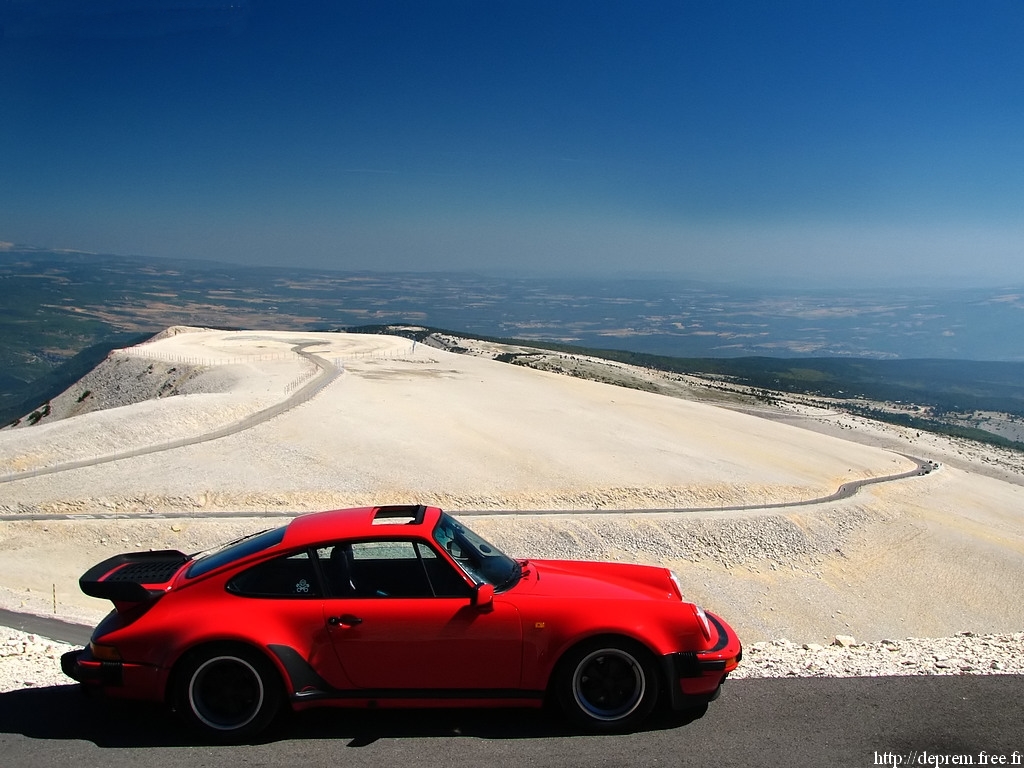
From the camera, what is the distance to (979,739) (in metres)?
5.64

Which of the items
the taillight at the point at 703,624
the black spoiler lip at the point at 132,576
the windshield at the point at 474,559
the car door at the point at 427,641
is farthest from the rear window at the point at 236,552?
the taillight at the point at 703,624

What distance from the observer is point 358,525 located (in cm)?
595

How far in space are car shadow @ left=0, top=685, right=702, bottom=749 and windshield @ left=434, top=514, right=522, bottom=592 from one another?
1.04 metres

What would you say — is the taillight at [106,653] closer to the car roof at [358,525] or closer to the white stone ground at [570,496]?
the car roof at [358,525]

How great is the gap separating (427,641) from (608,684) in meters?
1.42

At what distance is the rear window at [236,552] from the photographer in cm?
589

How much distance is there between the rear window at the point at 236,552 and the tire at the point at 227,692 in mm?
652

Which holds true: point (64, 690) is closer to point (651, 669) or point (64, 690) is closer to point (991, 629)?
point (651, 669)

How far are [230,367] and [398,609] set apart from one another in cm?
4515

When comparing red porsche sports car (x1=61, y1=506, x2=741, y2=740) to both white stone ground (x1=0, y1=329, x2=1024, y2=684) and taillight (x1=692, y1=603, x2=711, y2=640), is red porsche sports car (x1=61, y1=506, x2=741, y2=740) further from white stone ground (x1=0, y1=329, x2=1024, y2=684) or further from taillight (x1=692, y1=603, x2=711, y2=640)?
white stone ground (x1=0, y1=329, x2=1024, y2=684)

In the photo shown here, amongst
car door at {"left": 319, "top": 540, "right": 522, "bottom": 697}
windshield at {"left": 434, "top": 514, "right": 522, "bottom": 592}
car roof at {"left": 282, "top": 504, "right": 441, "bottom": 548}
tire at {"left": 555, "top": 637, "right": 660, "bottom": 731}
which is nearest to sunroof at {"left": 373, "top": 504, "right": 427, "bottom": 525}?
car roof at {"left": 282, "top": 504, "right": 441, "bottom": 548}

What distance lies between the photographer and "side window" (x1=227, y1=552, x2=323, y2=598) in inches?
225

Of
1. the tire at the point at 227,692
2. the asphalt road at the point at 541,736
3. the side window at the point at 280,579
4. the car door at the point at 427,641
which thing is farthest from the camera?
the side window at the point at 280,579

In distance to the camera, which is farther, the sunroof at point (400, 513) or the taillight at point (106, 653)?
the sunroof at point (400, 513)
